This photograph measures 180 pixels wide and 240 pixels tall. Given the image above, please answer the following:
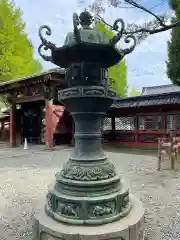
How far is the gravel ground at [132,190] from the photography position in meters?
2.98

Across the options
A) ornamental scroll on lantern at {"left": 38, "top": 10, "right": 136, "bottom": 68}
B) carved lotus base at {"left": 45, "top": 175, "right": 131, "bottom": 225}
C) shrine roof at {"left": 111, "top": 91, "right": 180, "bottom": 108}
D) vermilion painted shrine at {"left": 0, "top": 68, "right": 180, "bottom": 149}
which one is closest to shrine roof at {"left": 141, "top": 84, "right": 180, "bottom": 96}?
vermilion painted shrine at {"left": 0, "top": 68, "right": 180, "bottom": 149}

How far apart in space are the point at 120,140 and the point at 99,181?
10.4 meters

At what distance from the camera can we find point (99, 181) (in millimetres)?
2322

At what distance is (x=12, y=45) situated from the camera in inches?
581

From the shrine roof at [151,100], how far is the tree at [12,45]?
25.9 feet

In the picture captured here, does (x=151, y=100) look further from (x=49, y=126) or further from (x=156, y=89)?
(x=156, y=89)

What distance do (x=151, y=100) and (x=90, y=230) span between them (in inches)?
385

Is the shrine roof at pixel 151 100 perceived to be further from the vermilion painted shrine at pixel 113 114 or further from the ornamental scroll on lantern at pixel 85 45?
the ornamental scroll on lantern at pixel 85 45

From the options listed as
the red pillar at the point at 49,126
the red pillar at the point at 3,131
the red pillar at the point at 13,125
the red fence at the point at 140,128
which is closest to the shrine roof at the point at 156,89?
the red fence at the point at 140,128

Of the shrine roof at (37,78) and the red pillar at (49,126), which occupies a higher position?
the shrine roof at (37,78)

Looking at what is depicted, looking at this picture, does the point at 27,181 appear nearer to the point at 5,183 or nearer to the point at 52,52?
the point at 5,183

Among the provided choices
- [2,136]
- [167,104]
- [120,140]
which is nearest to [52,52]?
[167,104]

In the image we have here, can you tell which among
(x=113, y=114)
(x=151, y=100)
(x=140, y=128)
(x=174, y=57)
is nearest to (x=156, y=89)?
(x=174, y=57)

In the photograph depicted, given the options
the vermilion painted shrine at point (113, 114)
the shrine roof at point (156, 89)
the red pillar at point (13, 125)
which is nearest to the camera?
the vermilion painted shrine at point (113, 114)
